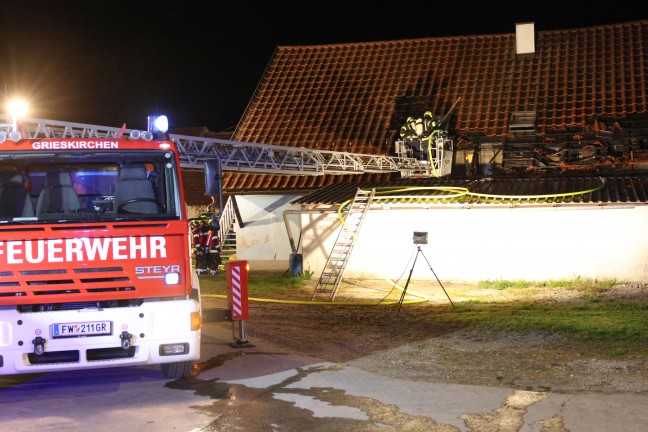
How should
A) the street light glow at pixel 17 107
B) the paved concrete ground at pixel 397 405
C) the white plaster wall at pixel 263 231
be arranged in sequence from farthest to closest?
1. the white plaster wall at pixel 263 231
2. the street light glow at pixel 17 107
3. the paved concrete ground at pixel 397 405

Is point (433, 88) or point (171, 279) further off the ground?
point (433, 88)

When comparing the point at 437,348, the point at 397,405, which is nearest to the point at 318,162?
the point at 437,348

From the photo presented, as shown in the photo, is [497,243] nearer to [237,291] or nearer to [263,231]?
[263,231]

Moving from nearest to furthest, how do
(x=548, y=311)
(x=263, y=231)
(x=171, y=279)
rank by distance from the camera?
(x=171, y=279) → (x=548, y=311) → (x=263, y=231)

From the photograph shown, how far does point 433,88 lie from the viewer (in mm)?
26438

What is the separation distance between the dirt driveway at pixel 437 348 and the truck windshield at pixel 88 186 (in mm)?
3364

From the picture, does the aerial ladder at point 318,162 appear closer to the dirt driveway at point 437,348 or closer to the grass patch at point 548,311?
the grass patch at point 548,311

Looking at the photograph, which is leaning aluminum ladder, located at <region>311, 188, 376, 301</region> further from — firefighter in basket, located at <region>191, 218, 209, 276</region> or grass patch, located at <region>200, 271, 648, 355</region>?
firefighter in basket, located at <region>191, 218, 209, 276</region>

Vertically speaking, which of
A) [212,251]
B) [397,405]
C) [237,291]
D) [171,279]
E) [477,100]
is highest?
[477,100]

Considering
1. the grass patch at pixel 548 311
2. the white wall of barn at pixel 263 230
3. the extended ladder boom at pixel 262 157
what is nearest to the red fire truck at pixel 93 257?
the extended ladder boom at pixel 262 157

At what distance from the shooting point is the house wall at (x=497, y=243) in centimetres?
1844

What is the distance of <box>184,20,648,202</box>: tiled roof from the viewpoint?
79.7 feet

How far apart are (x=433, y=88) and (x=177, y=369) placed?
18.6m

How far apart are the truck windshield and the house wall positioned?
967cm
